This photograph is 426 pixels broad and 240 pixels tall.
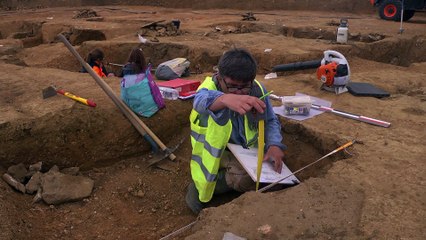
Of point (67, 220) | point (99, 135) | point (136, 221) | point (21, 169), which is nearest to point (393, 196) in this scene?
point (136, 221)

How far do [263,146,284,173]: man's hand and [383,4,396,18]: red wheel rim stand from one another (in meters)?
8.86

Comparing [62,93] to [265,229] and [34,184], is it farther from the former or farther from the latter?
[265,229]

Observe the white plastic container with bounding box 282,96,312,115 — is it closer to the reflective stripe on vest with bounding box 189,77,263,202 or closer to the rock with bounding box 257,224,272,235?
the reflective stripe on vest with bounding box 189,77,263,202

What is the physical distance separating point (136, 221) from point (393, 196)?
7.04ft

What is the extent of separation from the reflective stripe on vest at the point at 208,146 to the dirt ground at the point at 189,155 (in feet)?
1.13

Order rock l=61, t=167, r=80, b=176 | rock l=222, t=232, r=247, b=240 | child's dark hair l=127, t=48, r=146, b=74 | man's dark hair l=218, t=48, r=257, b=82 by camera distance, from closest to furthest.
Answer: rock l=222, t=232, r=247, b=240 → man's dark hair l=218, t=48, r=257, b=82 → rock l=61, t=167, r=80, b=176 → child's dark hair l=127, t=48, r=146, b=74

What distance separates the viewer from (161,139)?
4.66m

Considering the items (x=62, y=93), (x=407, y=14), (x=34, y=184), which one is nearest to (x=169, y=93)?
(x=62, y=93)

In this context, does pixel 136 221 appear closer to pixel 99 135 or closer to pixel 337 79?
pixel 99 135

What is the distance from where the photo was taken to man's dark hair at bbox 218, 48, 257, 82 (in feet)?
9.30

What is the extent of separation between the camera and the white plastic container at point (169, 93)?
488cm

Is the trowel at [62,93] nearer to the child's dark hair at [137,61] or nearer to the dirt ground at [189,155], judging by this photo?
the dirt ground at [189,155]

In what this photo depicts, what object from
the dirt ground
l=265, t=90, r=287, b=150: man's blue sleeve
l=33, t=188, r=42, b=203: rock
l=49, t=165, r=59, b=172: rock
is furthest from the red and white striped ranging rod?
l=33, t=188, r=42, b=203: rock

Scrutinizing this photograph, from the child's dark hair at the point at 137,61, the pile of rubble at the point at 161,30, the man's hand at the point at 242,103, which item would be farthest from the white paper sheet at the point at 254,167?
the pile of rubble at the point at 161,30
